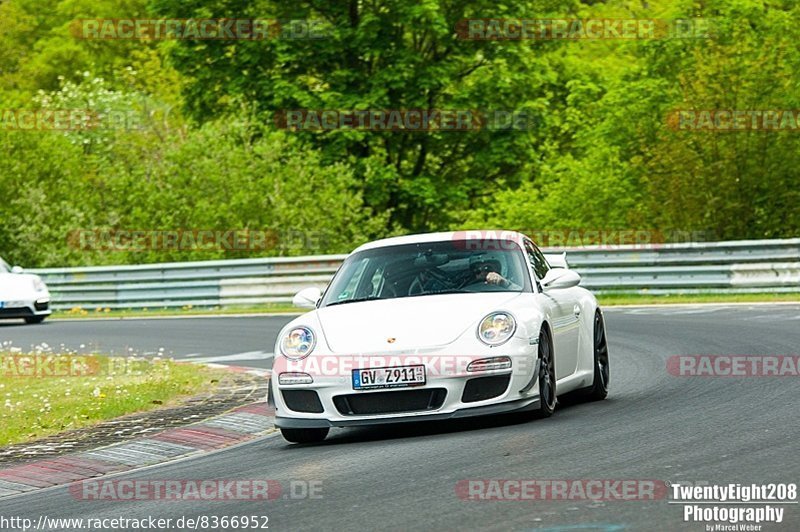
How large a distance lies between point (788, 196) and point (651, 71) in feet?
27.5

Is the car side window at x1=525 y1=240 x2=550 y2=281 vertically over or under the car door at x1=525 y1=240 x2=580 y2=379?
over

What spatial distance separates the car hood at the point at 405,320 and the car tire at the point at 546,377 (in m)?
0.37

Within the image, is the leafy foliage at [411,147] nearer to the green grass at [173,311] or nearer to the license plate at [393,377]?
the green grass at [173,311]

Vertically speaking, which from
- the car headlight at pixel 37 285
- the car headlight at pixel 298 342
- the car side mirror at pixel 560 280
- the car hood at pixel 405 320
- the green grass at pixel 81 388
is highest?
the car side mirror at pixel 560 280

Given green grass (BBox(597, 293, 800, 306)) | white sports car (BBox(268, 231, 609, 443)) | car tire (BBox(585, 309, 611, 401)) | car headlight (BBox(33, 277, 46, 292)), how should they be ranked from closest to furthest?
white sports car (BBox(268, 231, 609, 443)), car tire (BBox(585, 309, 611, 401)), green grass (BBox(597, 293, 800, 306)), car headlight (BBox(33, 277, 46, 292))

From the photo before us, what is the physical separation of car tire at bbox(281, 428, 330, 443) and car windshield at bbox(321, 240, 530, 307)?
1074 millimetres

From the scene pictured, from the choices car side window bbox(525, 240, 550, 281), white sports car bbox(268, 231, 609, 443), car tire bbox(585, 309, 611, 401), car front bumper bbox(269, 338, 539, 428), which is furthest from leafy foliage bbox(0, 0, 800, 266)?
car front bumper bbox(269, 338, 539, 428)

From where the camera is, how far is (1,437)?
11.2 meters

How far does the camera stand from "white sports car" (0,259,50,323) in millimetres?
26766

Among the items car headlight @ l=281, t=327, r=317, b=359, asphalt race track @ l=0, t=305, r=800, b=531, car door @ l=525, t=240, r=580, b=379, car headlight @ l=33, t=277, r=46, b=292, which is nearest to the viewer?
asphalt race track @ l=0, t=305, r=800, b=531

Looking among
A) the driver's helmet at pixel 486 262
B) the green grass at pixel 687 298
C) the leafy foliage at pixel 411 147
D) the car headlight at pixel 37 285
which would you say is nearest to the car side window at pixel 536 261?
the driver's helmet at pixel 486 262

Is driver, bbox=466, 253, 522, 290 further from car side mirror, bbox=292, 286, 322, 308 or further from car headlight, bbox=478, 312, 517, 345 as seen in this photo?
car side mirror, bbox=292, 286, 322, 308

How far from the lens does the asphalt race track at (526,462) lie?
661 centimetres

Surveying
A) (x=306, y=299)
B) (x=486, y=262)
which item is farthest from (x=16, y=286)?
(x=486, y=262)
